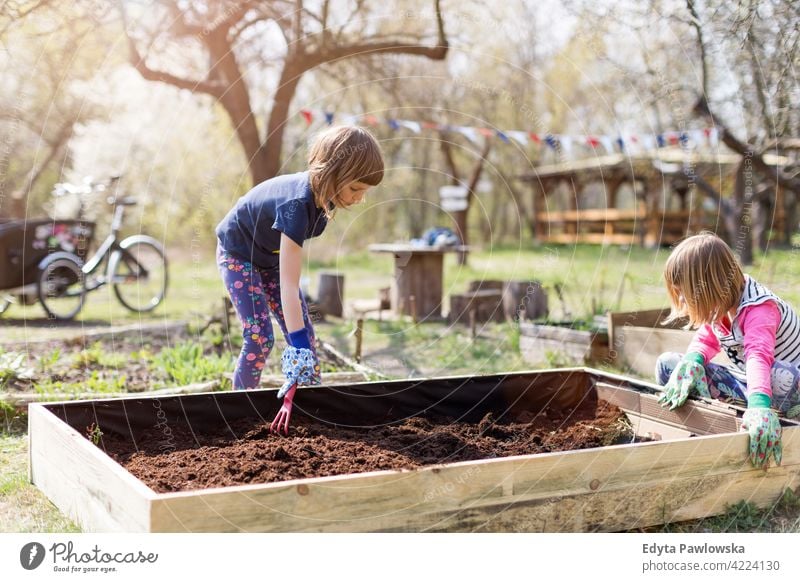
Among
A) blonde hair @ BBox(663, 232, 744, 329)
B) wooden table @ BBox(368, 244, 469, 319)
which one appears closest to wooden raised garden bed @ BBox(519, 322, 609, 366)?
blonde hair @ BBox(663, 232, 744, 329)

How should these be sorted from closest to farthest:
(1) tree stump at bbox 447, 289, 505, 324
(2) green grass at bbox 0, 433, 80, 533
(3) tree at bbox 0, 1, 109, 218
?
(2) green grass at bbox 0, 433, 80, 533 → (3) tree at bbox 0, 1, 109, 218 → (1) tree stump at bbox 447, 289, 505, 324

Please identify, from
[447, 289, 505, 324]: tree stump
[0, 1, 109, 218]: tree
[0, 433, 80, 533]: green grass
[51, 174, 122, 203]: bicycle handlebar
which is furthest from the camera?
Answer: [447, 289, 505, 324]: tree stump

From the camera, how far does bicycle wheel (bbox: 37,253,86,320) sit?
6562mm

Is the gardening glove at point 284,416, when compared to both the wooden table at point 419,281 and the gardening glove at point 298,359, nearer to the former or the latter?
the gardening glove at point 298,359

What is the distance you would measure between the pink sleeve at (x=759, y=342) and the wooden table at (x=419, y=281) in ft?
14.9

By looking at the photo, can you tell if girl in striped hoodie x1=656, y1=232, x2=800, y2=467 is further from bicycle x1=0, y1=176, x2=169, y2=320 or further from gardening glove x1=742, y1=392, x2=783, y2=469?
bicycle x1=0, y1=176, x2=169, y2=320

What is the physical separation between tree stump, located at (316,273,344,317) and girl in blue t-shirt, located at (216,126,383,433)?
13.4ft

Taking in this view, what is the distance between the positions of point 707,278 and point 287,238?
4.21 ft

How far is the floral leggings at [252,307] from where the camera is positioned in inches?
110

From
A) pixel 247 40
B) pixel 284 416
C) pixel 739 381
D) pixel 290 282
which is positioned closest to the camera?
pixel 290 282

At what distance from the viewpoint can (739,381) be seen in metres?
2.71

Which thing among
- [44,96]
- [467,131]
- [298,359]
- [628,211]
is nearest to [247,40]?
[467,131]

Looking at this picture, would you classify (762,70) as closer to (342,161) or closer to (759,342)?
(759,342)
